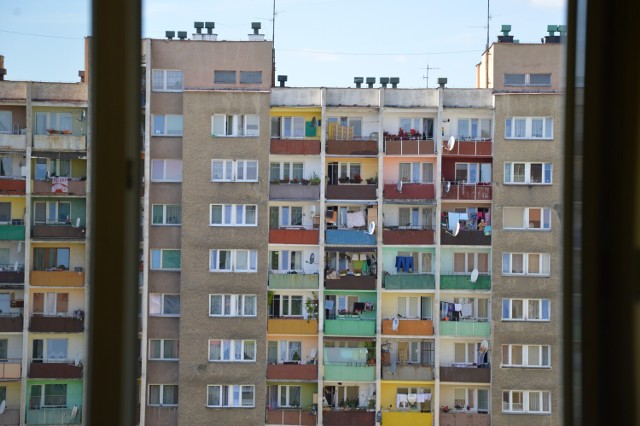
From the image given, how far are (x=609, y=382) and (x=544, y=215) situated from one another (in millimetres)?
9794

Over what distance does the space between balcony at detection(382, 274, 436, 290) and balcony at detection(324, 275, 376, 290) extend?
238 mm

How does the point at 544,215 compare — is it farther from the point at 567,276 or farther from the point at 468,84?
the point at 567,276

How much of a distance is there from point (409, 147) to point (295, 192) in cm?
145

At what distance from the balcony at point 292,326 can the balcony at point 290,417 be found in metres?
0.89

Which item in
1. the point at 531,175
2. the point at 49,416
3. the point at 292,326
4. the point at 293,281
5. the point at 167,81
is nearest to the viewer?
the point at 49,416

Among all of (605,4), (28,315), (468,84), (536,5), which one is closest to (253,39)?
(468,84)

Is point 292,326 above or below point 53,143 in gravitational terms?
below

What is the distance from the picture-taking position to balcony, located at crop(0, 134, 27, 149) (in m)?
7.64

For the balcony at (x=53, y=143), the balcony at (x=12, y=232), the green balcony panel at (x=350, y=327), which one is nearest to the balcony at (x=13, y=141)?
the balcony at (x=53, y=143)

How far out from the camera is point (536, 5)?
26.6 feet

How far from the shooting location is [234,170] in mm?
11180

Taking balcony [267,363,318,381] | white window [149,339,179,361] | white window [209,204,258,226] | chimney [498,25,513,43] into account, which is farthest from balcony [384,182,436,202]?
white window [149,339,179,361]

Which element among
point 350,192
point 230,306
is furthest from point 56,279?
point 350,192

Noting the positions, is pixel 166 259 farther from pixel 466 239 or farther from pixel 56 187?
pixel 466 239
